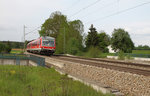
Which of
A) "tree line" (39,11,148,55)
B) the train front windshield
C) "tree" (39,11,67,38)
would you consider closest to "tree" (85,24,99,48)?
"tree line" (39,11,148,55)

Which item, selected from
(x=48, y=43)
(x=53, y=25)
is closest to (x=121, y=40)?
(x=53, y=25)

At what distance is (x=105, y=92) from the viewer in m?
7.12

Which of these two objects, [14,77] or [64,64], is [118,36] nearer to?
[64,64]

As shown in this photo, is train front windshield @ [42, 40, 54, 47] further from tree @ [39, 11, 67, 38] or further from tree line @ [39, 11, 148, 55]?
tree @ [39, 11, 67, 38]

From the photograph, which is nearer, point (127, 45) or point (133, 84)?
point (133, 84)

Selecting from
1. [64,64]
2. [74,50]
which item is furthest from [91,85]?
[74,50]

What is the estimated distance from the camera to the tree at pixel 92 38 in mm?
49919

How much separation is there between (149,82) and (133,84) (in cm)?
81

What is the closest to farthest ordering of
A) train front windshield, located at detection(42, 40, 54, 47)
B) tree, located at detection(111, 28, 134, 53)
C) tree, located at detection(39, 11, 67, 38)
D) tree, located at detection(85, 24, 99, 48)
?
train front windshield, located at detection(42, 40, 54, 47) < tree, located at detection(85, 24, 99, 48) < tree, located at detection(39, 11, 67, 38) < tree, located at detection(111, 28, 134, 53)

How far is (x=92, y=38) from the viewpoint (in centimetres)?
4994

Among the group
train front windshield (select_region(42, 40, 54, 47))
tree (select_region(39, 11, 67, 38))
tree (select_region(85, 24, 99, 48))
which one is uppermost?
tree (select_region(39, 11, 67, 38))

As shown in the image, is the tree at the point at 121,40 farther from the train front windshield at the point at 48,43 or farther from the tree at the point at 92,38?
the train front windshield at the point at 48,43

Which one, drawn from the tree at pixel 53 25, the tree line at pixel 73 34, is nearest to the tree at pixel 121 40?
the tree line at pixel 73 34

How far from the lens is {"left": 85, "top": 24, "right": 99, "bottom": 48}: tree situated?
49.9m
